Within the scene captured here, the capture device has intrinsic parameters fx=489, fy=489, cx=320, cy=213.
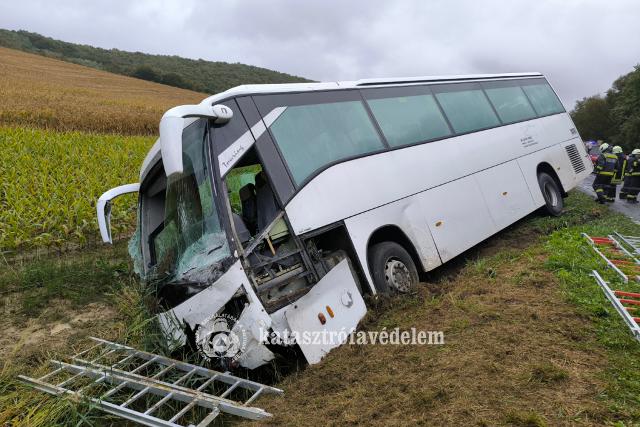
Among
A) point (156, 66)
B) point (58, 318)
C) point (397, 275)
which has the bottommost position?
point (397, 275)

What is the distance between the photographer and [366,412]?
10.4 feet

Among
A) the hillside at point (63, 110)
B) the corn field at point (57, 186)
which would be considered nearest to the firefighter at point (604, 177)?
the corn field at point (57, 186)

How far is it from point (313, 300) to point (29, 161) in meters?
9.28

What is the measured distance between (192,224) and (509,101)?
22.6 ft

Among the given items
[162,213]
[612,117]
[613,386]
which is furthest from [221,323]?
[612,117]

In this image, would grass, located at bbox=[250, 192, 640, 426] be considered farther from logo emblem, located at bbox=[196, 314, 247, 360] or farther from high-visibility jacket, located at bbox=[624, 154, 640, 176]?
high-visibility jacket, located at bbox=[624, 154, 640, 176]

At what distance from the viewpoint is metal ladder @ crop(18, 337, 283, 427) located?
357 cm

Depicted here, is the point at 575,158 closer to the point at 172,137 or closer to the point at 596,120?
the point at 172,137

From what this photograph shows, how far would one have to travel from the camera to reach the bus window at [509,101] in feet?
28.4

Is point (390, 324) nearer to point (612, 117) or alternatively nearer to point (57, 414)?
point (57, 414)

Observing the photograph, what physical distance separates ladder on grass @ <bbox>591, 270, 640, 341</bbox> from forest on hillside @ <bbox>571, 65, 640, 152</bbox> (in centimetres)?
4359

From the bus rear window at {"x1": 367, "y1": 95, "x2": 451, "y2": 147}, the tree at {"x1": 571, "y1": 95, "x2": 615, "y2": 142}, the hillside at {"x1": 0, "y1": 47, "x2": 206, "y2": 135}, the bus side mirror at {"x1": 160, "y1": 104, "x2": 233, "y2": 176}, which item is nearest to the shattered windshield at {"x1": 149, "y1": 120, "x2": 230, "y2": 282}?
the bus side mirror at {"x1": 160, "y1": 104, "x2": 233, "y2": 176}

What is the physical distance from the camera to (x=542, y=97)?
10.2 m

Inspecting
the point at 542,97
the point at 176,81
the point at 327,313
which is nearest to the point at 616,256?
the point at 327,313
